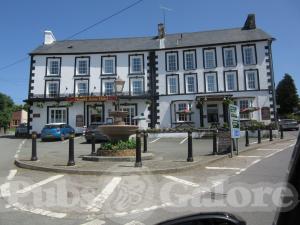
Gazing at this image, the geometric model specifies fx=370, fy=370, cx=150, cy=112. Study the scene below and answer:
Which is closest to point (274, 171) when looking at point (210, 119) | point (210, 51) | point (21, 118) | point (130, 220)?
point (130, 220)

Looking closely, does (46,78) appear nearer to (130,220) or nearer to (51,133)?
→ (51,133)

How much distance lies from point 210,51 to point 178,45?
3.53 m

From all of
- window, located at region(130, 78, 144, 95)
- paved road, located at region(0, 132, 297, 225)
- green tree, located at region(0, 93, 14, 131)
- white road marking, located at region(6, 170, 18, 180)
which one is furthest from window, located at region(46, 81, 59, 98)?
green tree, located at region(0, 93, 14, 131)

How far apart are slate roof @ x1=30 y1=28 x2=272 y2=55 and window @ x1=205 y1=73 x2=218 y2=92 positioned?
11.4 feet

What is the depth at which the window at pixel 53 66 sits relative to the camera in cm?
3994

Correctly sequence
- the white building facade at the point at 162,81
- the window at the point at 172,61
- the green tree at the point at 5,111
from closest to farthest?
the white building facade at the point at 162,81
the window at the point at 172,61
the green tree at the point at 5,111

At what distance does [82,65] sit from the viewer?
133 feet

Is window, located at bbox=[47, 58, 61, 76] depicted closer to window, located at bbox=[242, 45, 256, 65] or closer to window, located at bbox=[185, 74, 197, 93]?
window, located at bbox=[185, 74, 197, 93]

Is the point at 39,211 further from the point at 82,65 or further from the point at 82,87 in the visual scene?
the point at 82,65

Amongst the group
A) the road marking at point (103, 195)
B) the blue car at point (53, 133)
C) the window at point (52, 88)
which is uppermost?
the window at point (52, 88)

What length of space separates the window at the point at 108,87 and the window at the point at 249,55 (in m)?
14.1

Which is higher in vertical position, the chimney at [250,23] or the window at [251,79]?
the chimney at [250,23]

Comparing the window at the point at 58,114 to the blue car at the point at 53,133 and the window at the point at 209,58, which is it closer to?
the blue car at the point at 53,133

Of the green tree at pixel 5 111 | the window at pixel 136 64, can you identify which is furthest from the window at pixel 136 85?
the green tree at pixel 5 111
